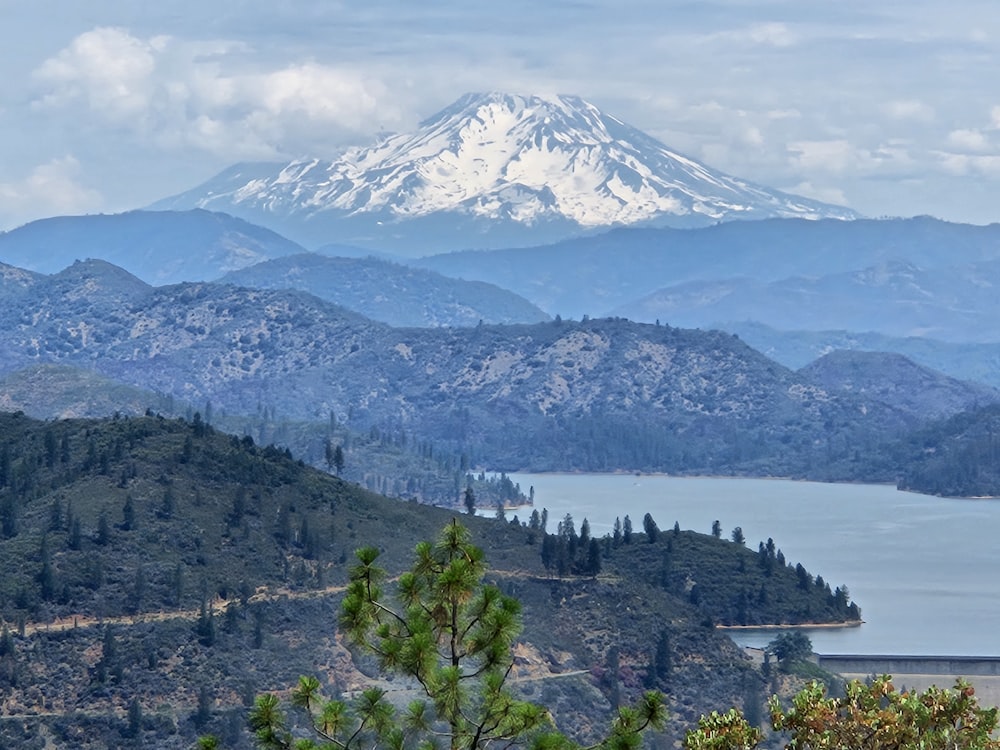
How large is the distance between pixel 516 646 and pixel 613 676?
515cm

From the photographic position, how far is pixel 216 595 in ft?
340

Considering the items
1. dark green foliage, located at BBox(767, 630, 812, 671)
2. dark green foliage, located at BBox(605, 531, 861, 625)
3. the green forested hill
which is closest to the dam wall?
dark green foliage, located at BBox(767, 630, 812, 671)

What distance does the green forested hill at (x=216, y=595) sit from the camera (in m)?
90.1

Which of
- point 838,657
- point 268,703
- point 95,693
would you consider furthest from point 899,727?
point 838,657

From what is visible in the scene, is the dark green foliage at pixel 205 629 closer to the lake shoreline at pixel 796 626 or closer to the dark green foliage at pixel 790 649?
the dark green foliage at pixel 790 649

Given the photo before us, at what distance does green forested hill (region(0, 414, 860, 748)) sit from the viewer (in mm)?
90062

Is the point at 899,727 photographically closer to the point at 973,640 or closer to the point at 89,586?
the point at 89,586

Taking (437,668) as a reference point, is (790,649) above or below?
below

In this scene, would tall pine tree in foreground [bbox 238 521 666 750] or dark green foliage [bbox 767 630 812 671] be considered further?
dark green foliage [bbox 767 630 812 671]

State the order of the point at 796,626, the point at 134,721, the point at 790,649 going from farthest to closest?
the point at 796,626
the point at 790,649
the point at 134,721

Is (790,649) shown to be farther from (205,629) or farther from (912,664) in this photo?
(205,629)

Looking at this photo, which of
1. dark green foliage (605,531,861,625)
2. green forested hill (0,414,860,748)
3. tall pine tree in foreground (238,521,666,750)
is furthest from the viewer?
dark green foliage (605,531,861,625)

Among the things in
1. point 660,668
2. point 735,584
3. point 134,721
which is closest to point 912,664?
point 735,584

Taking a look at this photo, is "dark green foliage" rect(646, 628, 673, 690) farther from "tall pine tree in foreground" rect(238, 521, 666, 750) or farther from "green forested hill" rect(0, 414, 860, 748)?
"tall pine tree in foreground" rect(238, 521, 666, 750)
